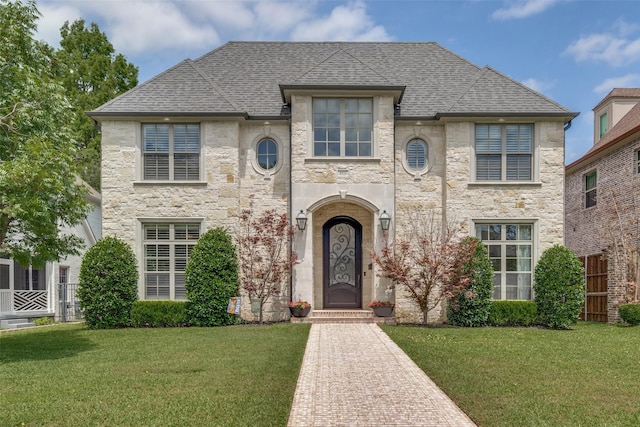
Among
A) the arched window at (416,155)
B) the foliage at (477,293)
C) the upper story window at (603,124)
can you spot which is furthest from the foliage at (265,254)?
the upper story window at (603,124)

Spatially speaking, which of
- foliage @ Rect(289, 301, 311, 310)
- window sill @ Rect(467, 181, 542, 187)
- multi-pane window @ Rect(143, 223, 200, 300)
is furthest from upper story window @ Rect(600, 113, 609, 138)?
multi-pane window @ Rect(143, 223, 200, 300)

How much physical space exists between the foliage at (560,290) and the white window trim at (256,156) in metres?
7.71

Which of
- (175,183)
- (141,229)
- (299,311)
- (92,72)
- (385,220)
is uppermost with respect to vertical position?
(92,72)

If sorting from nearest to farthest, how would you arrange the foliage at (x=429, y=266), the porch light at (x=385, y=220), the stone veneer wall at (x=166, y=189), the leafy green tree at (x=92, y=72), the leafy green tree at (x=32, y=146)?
the leafy green tree at (x=32, y=146)
the foliage at (x=429, y=266)
the porch light at (x=385, y=220)
the stone veneer wall at (x=166, y=189)
the leafy green tree at (x=92, y=72)

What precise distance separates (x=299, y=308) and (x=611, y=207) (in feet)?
36.9

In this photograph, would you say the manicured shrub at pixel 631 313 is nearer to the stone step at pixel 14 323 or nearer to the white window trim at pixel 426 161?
the white window trim at pixel 426 161

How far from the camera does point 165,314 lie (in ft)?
46.1

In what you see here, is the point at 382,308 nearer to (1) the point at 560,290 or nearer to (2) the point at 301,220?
(2) the point at 301,220

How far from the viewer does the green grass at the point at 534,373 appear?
5606 millimetres

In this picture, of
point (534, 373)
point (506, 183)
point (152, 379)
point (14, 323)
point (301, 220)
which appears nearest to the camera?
point (152, 379)

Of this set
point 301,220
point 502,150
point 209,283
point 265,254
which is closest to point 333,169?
point 301,220

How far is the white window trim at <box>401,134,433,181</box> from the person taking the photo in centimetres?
1520

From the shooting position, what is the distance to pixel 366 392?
21.6 ft

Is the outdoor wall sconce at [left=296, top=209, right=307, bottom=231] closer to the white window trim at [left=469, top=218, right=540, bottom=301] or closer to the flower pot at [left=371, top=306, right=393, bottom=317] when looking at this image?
the flower pot at [left=371, top=306, right=393, bottom=317]
